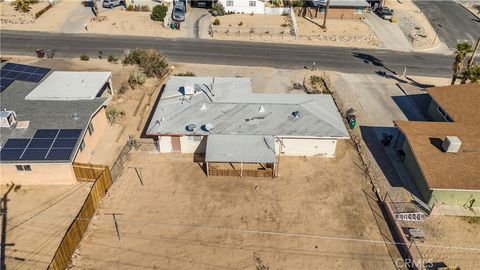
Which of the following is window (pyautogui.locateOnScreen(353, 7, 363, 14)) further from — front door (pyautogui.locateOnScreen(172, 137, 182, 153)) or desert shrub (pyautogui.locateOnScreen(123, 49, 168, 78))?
front door (pyautogui.locateOnScreen(172, 137, 182, 153))

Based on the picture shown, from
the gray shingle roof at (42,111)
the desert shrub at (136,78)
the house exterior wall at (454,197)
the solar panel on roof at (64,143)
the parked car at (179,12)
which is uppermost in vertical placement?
the parked car at (179,12)

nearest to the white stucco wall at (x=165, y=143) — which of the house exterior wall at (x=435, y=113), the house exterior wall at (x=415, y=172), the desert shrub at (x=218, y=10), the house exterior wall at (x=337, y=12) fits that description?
the house exterior wall at (x=415, y=172)

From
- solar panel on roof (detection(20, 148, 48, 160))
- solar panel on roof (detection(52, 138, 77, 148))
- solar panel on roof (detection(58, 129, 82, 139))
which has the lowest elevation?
solar panel on roof (detection(20, 148, 48, 160))

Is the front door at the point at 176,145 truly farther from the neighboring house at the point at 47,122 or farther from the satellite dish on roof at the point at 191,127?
the neighboring house at the point at 47,122

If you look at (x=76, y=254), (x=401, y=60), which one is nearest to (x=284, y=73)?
(x=401, y=60)

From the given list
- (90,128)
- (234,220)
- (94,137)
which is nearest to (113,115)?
(94,137)

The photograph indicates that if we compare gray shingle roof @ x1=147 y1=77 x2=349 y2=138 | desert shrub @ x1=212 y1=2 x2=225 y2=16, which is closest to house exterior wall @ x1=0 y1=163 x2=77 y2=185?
gray shingle roof @ x1=147 y1=77 x2=349 y2=138
